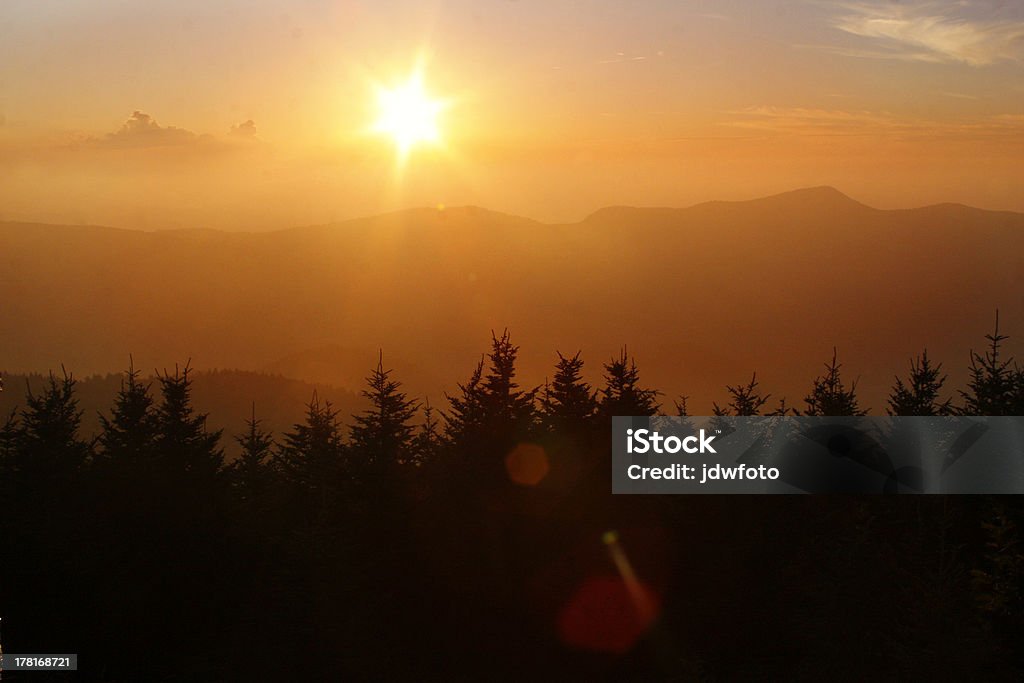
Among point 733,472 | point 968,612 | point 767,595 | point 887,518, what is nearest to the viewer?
point 968,612

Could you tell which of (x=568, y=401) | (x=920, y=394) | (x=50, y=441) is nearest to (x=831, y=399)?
(x=920, y=394)

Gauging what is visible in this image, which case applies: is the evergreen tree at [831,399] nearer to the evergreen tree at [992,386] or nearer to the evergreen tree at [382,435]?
the evergreen tree at [992,386]

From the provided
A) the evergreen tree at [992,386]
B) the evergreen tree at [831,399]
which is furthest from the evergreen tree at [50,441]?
the evergreen tree at [992,386]

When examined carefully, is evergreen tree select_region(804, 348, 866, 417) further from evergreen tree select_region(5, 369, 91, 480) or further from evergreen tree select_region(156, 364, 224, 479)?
evergreen tree select_region(5, 369, 91, 480)

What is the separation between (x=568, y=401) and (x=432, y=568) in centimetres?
1985

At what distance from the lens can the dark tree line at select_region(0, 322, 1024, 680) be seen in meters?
22.2

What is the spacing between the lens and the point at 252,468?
48750 mm

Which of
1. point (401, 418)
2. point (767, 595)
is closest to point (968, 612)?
point (767, 595)

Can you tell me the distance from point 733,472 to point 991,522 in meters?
9.28

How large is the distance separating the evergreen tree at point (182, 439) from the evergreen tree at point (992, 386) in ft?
113

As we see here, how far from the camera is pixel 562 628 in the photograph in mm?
25125

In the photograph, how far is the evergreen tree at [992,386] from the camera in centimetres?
4544

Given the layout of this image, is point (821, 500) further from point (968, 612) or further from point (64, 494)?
point (64, 494)

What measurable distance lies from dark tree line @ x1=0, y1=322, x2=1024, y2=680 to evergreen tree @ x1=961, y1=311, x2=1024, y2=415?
12.8 meters
